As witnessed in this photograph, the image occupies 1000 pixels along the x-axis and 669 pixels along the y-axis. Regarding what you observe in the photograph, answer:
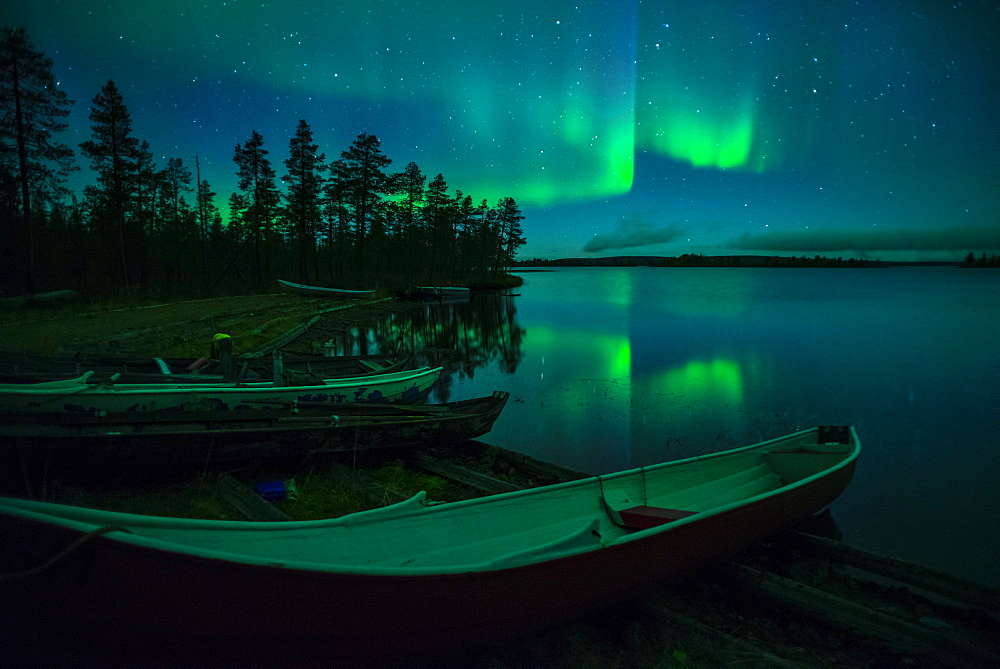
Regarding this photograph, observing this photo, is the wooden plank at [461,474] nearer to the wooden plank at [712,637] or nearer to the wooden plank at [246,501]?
the wooden plank at [712,637]

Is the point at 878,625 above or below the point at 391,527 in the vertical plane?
below

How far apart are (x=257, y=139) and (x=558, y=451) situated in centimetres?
4692

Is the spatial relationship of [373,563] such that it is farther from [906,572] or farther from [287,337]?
[287,337]

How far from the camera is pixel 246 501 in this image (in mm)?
6480

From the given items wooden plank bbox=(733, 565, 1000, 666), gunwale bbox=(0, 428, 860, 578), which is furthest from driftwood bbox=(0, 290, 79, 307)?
wooden plank bbox=(733, 565, 1000, 666)

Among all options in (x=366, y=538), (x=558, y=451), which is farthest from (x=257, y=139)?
(x=366, y=538)

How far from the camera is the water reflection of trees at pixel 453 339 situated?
21.1 meters

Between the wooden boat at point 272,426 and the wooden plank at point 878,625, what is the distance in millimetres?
5729

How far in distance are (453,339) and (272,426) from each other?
811 inches

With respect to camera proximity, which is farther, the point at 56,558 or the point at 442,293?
the point at 442,293

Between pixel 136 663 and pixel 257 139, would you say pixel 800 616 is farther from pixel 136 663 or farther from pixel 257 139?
pixel 257 139

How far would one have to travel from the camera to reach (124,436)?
648cm

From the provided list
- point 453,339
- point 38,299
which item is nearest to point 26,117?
point 38,299

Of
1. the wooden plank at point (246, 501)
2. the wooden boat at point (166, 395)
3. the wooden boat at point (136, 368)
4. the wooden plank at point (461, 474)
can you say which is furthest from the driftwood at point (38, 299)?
the wooden plank at point (461, 474)
